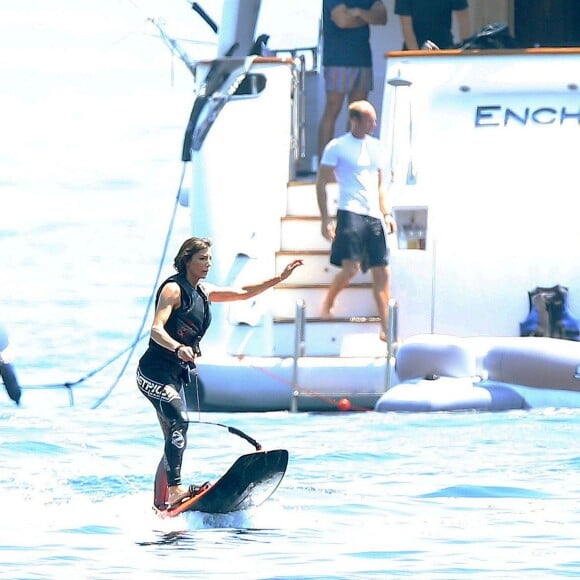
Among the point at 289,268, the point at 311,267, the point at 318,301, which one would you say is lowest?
the point at 318,301

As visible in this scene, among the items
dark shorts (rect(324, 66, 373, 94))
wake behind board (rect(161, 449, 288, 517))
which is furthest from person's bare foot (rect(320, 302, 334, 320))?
wake behind board (rect(161, 449, 288, 517))

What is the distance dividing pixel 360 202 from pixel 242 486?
14.6ft

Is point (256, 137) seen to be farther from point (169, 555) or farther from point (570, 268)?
point (169, 555)

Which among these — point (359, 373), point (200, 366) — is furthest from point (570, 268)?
point (200, 366)

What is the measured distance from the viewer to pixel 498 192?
1519cm

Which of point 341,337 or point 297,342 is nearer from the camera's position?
point 297,342

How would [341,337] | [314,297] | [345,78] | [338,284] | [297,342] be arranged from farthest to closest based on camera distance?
[345,78]
[314,297]
[341,337]
[338,284]
[297,342]

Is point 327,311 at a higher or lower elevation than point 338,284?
lower

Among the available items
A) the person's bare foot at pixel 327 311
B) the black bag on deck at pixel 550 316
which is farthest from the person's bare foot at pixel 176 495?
the black bag on deck at pixel 550 316

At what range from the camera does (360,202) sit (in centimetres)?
1484

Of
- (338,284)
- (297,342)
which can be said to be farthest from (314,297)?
(297,342)

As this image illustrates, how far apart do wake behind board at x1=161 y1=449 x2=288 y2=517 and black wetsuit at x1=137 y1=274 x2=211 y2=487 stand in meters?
0.20

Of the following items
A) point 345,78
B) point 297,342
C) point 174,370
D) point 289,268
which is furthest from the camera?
point 345,78

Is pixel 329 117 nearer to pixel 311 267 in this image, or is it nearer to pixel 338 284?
pixel 311 267
